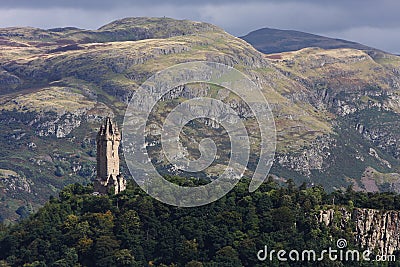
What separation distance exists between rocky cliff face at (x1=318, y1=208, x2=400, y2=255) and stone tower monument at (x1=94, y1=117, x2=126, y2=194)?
104 feet

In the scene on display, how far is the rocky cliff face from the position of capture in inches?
5002

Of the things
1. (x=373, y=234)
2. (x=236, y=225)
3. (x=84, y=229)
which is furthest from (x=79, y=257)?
(x=373, y=234)

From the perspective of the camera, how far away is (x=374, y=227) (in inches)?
5012

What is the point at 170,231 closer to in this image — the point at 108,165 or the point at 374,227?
the point at 108,165

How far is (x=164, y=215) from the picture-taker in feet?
419

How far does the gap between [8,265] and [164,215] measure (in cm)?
2279

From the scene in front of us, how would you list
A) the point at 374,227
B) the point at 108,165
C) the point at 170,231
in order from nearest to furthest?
the point at 170,231, the point at 374,227, the point at 108,165

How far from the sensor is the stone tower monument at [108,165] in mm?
136125

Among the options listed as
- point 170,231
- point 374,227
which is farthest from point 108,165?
point 374,227

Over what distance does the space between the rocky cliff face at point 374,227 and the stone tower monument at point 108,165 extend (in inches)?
1246

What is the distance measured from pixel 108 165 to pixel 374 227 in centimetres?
4060

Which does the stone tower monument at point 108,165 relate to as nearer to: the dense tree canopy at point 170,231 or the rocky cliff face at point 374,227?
the dense tree canopy at point 170,231

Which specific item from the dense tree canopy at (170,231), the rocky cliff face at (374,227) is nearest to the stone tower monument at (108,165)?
the dense tree canopy at (170,231)

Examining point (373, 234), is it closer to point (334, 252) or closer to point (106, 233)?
point (334, 252)
